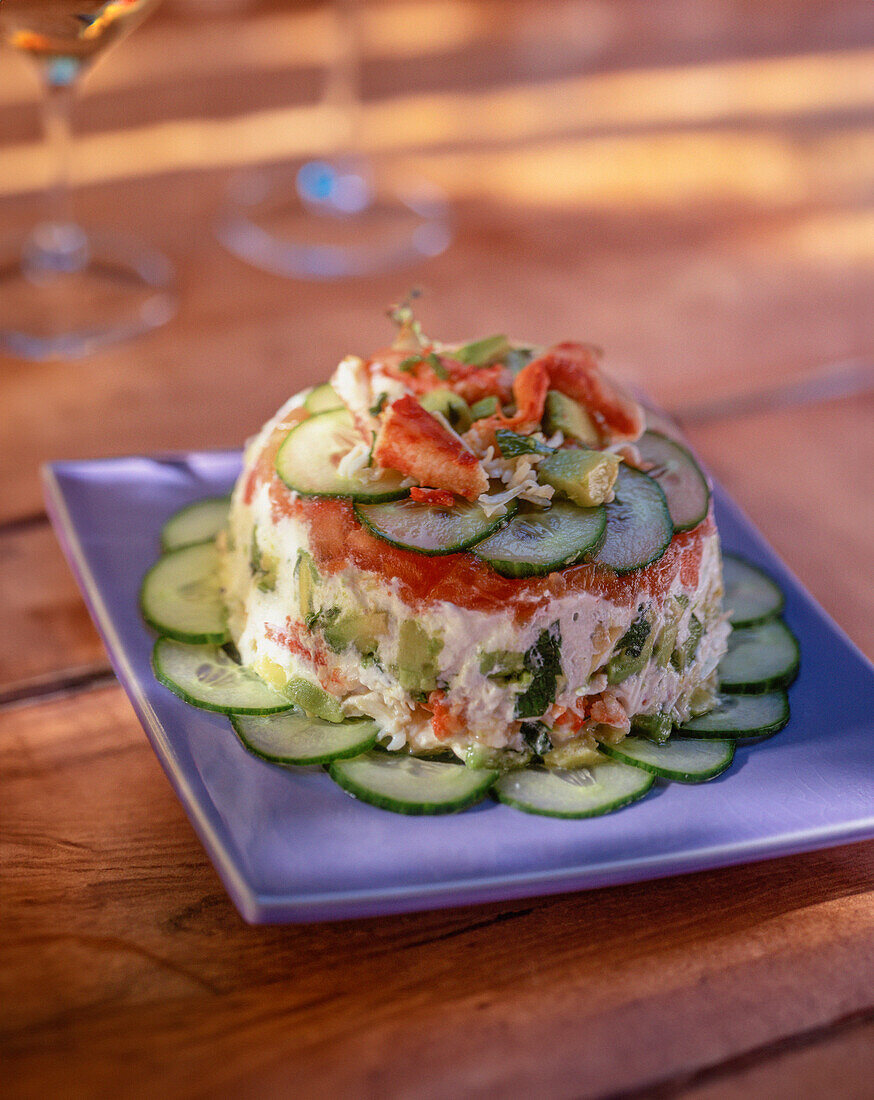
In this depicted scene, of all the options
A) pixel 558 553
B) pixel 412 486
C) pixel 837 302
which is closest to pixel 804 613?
pixel 558 553

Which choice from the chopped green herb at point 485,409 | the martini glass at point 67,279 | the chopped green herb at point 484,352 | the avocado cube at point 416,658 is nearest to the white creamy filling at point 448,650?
the avocado cube at point 416,658

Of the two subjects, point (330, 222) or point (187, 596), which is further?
point (330, 222)

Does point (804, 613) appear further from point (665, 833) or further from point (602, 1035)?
point (602, 1035)

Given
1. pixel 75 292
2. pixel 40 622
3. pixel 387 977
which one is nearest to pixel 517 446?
pixel 387 977

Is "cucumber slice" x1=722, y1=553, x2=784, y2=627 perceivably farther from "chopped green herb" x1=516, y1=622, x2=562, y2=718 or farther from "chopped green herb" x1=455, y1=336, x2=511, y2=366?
"chopped green herb" x1=455, y1=336, x2=511, y2=366

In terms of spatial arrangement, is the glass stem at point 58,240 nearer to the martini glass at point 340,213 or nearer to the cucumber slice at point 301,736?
the martini glass at point 340,213

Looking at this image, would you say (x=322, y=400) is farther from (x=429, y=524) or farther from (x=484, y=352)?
(x=429, y=524)
